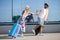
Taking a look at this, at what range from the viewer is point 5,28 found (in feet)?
52.2

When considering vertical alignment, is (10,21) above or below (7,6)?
below

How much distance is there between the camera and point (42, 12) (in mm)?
13852

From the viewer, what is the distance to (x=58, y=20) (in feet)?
54.8

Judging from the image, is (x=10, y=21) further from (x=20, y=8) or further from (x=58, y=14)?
(x=58, y=14)

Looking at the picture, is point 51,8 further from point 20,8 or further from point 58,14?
point 20,8

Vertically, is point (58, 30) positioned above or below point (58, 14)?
below

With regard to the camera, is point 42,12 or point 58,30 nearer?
point 42,12

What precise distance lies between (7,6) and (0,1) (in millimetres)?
578

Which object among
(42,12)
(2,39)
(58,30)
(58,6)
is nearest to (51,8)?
(58,6)

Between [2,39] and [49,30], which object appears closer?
[2,39]

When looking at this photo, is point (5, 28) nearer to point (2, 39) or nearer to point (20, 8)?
point (20, 8)

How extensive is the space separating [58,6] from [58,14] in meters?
0.55

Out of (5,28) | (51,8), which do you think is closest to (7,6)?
(5,28)

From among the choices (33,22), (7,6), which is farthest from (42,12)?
(7,6)
